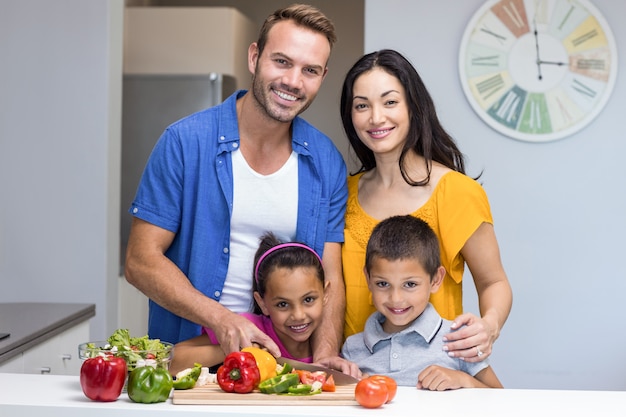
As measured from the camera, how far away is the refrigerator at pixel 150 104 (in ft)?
18.4

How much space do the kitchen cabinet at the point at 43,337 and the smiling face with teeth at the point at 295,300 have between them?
2.65ft

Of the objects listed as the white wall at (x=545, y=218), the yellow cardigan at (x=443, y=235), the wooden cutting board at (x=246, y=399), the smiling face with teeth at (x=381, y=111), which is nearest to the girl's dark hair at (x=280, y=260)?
the yellow cardigan at (x=443, y=235)

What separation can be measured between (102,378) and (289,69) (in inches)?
40.9

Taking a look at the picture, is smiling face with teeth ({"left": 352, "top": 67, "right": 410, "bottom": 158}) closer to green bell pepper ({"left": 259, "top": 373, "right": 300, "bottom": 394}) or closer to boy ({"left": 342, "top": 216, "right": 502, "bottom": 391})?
boy ({"left": 342, "top": 216, "right": 502, "bottom": 391})

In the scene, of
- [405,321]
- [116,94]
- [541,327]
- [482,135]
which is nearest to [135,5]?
[116,94]

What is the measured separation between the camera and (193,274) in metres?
2.40

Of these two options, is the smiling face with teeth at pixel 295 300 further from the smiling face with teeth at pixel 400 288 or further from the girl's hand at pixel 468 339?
the girl's hand at pixel 468 339

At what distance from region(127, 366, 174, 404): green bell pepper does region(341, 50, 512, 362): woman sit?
895 mm

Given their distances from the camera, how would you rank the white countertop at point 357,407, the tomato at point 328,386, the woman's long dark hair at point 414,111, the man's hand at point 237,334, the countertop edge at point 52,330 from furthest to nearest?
the countertop edge at point 52,330 → the woman's long dark hair at point 414,111 → the man's hand at point 237,334 → the tomato at point 328,386 → the white countertop at point 357,407

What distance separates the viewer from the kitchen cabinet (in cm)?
263

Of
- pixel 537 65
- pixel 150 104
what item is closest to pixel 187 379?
pixel 537 65

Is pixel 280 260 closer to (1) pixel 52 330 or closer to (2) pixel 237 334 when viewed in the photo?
(2) pixel 237 334

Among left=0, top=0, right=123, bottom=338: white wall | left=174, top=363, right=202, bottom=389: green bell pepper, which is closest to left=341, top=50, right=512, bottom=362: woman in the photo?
left=174, top=363, right=202, bottom=389: green bell pepper

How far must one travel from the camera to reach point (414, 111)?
2416 mm
